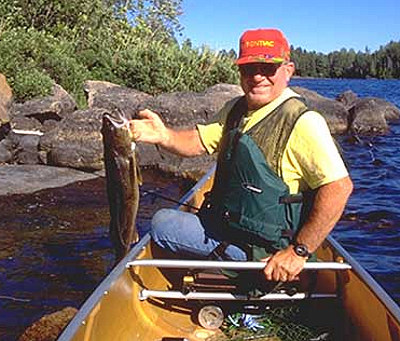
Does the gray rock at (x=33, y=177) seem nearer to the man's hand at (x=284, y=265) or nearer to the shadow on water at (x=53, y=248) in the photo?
the shadow on water at (x=53, y=248)

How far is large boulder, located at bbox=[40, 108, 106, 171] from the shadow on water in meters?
0.78

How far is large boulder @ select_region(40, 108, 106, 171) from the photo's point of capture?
13.9 metres

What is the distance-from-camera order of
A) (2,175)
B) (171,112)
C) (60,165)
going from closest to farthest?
(2,175) → (60,165) → (171,112)

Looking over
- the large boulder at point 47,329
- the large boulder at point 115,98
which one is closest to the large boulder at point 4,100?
the large boulder at point 115,98

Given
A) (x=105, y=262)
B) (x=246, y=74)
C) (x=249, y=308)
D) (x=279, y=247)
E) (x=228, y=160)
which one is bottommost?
(x=105, y=262)

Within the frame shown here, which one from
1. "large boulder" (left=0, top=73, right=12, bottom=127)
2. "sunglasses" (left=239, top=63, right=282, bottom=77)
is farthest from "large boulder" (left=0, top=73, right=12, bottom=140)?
"sunglasses" (left=239, top=63, right=282, bottom=77)

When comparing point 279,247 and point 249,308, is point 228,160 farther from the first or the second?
point 249,308

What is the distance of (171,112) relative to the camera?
15961 millimetres

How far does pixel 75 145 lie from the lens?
14.1 m

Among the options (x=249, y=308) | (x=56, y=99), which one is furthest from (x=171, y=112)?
(x=249, y=308)

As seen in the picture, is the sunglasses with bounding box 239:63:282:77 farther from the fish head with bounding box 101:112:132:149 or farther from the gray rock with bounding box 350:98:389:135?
the gray rock with bounding box 350:98:389:135

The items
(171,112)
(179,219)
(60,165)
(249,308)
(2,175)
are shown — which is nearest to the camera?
(179,219)

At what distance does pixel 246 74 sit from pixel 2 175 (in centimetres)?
876

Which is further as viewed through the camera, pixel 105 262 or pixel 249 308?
pixel 105 262
